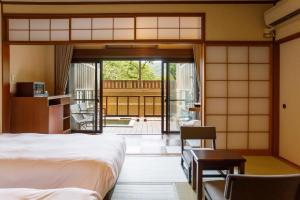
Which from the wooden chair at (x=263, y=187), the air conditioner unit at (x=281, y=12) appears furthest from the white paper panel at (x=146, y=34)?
the wooden chair at (x=263, y=187)

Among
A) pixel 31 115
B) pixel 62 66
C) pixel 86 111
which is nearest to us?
pixel 31 115

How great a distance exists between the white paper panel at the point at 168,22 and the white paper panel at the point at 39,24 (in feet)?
6.10

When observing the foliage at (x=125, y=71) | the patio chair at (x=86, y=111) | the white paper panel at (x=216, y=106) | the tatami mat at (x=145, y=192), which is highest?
the foliage at (x=125, y=71)

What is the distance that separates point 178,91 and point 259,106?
9.10ft

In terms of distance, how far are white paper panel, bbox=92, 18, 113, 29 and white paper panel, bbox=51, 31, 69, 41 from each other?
0.47 m

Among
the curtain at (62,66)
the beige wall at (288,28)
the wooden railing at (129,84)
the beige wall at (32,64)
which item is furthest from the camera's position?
the wooden railing at (129,84)

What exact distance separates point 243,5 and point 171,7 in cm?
116

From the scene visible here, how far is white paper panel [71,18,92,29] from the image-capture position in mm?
5238

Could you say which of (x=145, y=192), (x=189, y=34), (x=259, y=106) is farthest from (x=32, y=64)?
(x=259, y=106)

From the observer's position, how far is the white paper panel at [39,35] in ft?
17.3

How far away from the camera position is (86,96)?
7934 mm

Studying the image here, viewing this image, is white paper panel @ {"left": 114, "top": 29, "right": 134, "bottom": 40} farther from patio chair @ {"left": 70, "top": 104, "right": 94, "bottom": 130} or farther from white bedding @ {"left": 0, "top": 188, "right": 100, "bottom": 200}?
white bedding @ {"left": 0, "top": 188, "right": 100, "bottom": 200}

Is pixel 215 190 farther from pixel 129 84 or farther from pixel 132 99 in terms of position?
pixel 129 84

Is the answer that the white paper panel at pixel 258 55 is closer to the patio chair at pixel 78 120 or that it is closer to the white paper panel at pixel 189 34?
the white paper panel at pixel 189 34
